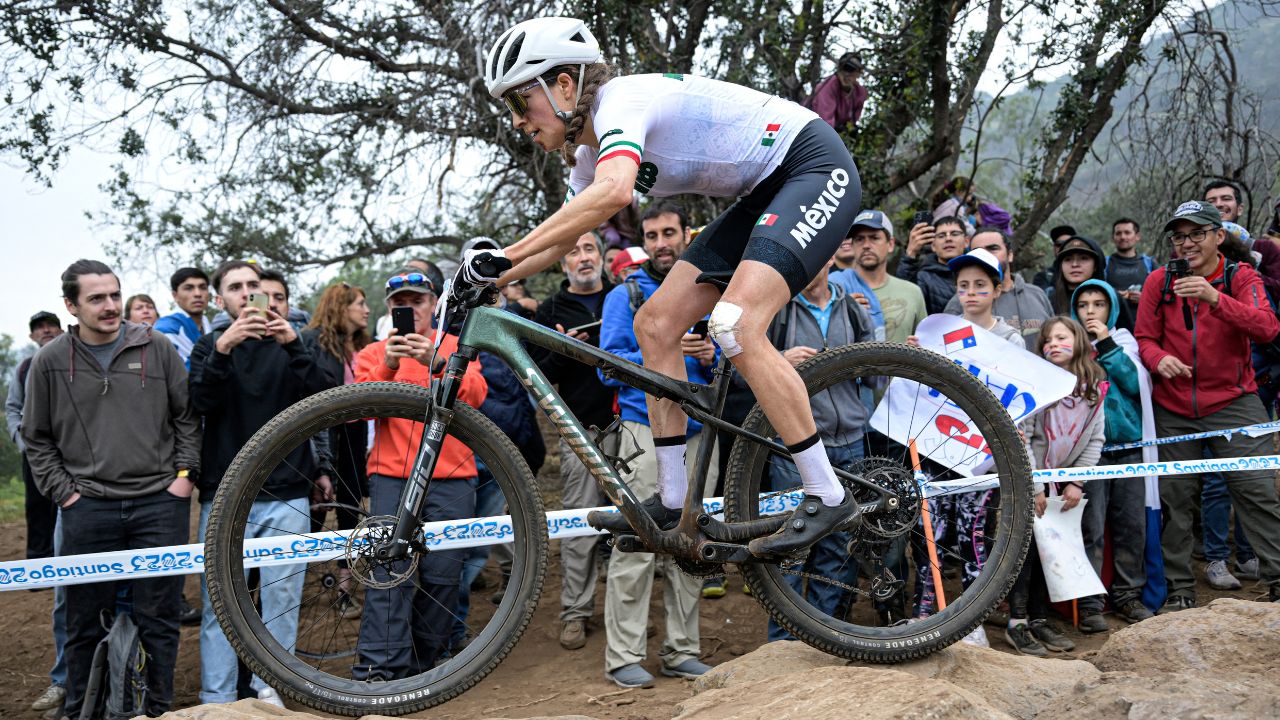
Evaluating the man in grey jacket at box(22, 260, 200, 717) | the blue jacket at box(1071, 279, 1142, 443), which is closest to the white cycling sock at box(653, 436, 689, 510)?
the man in grey jacket at box(22, 260, 200, 717)

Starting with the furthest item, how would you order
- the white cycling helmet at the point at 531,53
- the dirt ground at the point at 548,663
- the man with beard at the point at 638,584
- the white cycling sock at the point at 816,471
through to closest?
the man with beard at the point at 638,584 → the dirt ground at the point at 548,663 → the white cycling sock at the point at 816,471 → the white cycling helmet at the point at 531,53

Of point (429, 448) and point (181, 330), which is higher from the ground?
point (181, 330)

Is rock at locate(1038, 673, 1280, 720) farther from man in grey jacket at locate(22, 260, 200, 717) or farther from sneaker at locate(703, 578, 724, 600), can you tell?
man in grey jacket at locate(22, 260, 200, 717)

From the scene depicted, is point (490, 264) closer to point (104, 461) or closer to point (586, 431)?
point (586, 431)

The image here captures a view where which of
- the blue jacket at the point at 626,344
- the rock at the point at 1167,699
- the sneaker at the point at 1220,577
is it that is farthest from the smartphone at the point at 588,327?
the sneaker at the point at 1220,577

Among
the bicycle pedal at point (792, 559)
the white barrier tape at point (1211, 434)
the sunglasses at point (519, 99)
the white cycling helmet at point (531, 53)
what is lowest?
the bicycle pedal at point (792, 559)

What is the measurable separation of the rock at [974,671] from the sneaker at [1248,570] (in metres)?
4.52

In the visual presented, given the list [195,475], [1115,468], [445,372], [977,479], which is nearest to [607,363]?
[445,372]

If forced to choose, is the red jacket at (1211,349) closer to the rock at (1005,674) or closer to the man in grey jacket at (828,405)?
the man in grey jacket at (828,405)

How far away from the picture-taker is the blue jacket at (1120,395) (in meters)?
6.63

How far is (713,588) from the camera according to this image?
710 cm

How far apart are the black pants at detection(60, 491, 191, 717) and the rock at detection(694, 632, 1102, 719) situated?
310 cm

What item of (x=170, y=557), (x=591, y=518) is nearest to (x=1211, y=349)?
(x=591, y=518)

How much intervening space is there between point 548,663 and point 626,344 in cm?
222
